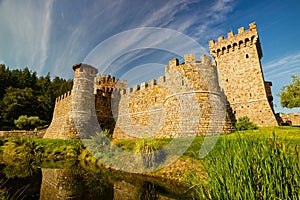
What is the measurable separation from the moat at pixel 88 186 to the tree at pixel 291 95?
16.7 meters

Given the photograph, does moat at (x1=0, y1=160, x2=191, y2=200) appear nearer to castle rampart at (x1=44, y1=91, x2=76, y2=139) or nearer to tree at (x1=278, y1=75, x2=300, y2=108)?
castle rampart at (x1=44, y1=91, x2=76, y2=139)

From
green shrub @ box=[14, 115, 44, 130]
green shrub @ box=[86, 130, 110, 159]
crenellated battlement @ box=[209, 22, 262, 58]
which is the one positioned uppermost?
crenellated battlement @ box=[209, 22, 262, 58]

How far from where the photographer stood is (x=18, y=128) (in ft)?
97.5

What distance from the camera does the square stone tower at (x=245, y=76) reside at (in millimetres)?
16828

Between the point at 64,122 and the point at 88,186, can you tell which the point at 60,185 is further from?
the point at 64,122

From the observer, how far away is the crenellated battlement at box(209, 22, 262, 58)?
18.2 meters

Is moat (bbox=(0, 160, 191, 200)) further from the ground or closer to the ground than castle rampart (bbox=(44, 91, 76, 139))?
closer to the ground

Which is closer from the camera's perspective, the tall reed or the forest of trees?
the tall reed

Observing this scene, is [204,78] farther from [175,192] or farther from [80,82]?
[80,82]

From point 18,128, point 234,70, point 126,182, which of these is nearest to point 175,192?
point 126,182

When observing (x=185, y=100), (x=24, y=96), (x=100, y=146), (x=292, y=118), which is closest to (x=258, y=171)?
(x=185, y=100)

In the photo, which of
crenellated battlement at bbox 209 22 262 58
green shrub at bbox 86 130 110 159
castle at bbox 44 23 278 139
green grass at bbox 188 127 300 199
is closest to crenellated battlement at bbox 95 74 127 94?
castle at bbox 44 23 278 139

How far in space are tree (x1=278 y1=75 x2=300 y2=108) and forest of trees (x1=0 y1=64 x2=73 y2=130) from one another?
35.6 metres

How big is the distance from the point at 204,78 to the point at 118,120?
1191cm
